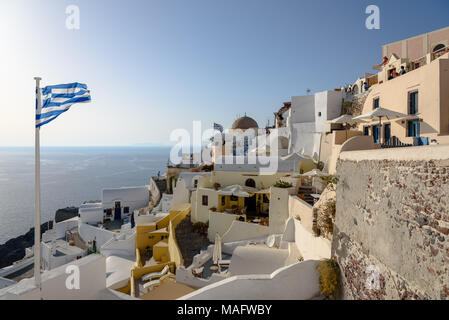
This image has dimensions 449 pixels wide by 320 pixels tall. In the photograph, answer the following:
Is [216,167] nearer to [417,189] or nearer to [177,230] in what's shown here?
[177,230]

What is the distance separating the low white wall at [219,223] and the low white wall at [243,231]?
79 cm

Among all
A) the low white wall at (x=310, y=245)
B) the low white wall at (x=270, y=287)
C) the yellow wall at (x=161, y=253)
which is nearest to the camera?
the low white wall at (x=270, y=287)

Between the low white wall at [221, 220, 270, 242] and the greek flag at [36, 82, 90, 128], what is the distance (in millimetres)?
11799

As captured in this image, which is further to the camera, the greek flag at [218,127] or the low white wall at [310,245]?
the greek flag at [218,127]

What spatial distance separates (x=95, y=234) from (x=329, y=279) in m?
28.2

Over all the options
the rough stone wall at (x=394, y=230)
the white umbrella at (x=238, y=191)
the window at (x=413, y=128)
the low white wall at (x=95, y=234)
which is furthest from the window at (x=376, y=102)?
the low white wall at (x=95, y=234)

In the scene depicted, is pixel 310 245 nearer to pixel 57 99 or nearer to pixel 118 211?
pixel 57 99

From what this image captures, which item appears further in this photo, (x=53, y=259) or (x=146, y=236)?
(x=53, y=259)

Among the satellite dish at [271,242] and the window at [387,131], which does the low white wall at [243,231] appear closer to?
the satellite dish at [271,242]

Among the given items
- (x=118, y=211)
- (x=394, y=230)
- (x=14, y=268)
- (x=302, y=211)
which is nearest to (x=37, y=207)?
(x=394, y=230)

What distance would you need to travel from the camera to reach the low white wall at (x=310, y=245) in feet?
27.0

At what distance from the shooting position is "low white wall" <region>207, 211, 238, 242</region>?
16734 mm

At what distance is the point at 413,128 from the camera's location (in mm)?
12055

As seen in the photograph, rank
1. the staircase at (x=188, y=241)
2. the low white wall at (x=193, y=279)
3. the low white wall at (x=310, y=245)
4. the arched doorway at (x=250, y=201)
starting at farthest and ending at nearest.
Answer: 1. the arched doorway at (x=250, y=201)
2. the staircase at (x=188, y=241)
3. the low white wall at (x=193, y=279)
4. the low white wall at (x=310, y=245)
